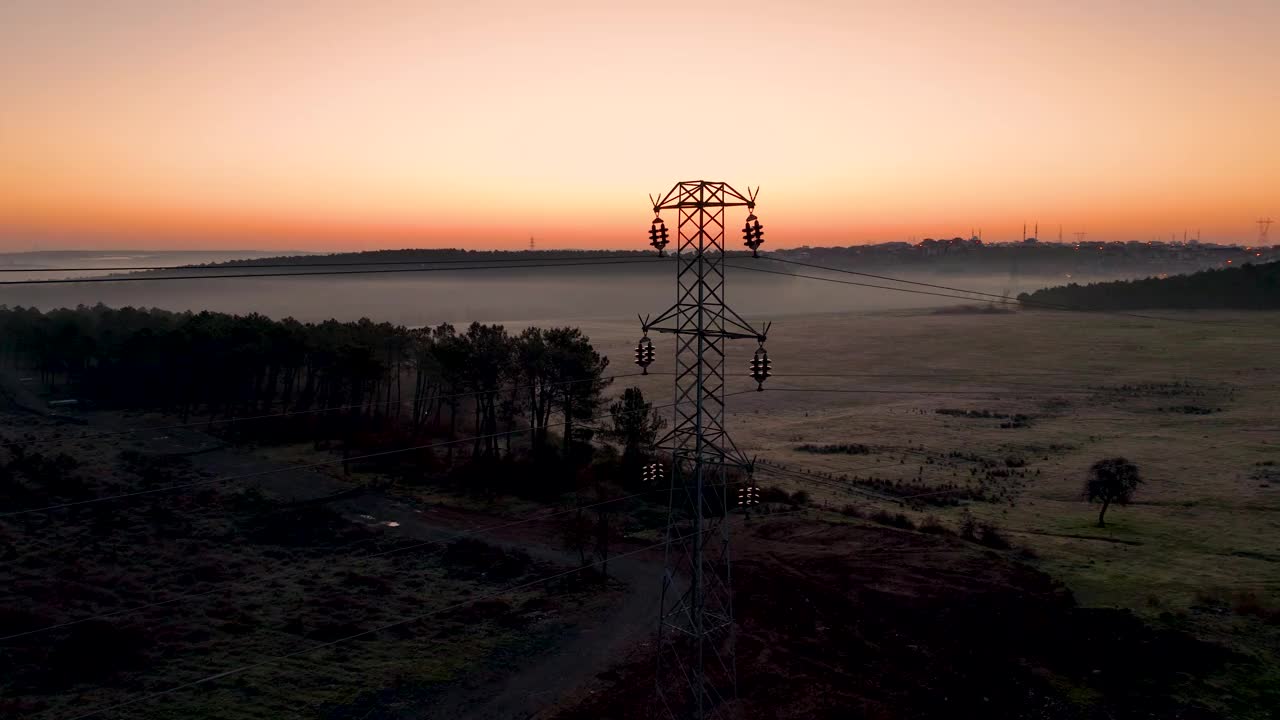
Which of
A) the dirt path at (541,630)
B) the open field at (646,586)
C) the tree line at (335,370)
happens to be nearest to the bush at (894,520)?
the open field at (646,586)

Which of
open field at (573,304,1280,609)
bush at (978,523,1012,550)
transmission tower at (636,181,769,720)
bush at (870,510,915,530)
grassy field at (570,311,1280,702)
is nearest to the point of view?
transmission tower at (636,181,769,720)

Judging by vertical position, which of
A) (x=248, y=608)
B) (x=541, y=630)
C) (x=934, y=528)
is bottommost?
(x=541, y=630)

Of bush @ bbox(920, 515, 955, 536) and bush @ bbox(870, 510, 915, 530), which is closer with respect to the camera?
bush @ bbox(920, 515, 955, 536)

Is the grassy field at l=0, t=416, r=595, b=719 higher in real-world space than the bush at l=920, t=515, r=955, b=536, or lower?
lower

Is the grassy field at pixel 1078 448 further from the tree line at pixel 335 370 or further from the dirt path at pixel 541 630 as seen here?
the dirt path at pixel 541 630

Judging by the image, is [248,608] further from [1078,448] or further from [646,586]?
[1078,448]

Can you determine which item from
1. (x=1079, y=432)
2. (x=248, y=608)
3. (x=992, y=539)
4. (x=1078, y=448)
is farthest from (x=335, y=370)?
(x=1079, y=432)

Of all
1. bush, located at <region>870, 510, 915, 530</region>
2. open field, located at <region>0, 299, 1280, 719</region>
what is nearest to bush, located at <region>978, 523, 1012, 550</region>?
open field, located at <region>0, 299, 1280, 719</region>

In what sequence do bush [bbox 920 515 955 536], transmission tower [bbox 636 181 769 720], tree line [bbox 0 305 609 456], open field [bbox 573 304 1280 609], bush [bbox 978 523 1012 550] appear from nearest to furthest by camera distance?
transmission tower [bbox 636 181 769 720]
open field [bbox 573 304 1280 609]
bush [bbox 978 523 1012 550]
bush [bbox 920 515 955 536]
tree line [bbox 0 305 609 456]

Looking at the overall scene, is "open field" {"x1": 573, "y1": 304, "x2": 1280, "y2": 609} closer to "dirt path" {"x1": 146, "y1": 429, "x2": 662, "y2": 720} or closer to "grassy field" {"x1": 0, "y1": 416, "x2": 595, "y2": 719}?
"dirt path" {"x1": 146, "y1": 429, "x2": 662, "y2": 720}
